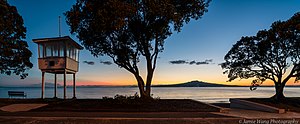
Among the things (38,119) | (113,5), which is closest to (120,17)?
(113,5)

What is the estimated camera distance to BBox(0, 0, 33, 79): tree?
724 inches

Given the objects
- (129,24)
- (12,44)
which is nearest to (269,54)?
(129,24)

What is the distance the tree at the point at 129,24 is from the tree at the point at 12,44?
674 centimetres

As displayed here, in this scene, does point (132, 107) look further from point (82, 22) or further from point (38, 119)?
point (82, 22)

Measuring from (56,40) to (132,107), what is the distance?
10050 mm

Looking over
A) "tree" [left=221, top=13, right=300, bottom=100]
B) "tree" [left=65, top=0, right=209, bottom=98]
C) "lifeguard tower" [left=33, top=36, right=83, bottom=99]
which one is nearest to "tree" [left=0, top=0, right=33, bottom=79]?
"lifeguard tower" [left=33, top=36, right=83, bottom=99]

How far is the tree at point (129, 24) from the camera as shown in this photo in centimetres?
1296

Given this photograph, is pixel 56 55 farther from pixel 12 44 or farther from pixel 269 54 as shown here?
pixel 269 54

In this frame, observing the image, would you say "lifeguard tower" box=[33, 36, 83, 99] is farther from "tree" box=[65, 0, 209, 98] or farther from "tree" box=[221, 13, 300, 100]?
"tree" box=[221, 13, 300, 100]

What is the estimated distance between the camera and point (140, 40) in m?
16.1

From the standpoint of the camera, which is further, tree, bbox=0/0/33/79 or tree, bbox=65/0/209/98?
tree, bbox=0/0/33/79

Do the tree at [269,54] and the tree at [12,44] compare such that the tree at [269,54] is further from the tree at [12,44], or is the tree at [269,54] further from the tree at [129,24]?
the tree at [12,44]

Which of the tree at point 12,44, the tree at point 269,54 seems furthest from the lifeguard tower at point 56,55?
the tree at point 269,54

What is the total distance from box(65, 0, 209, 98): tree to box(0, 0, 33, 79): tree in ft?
22.1
